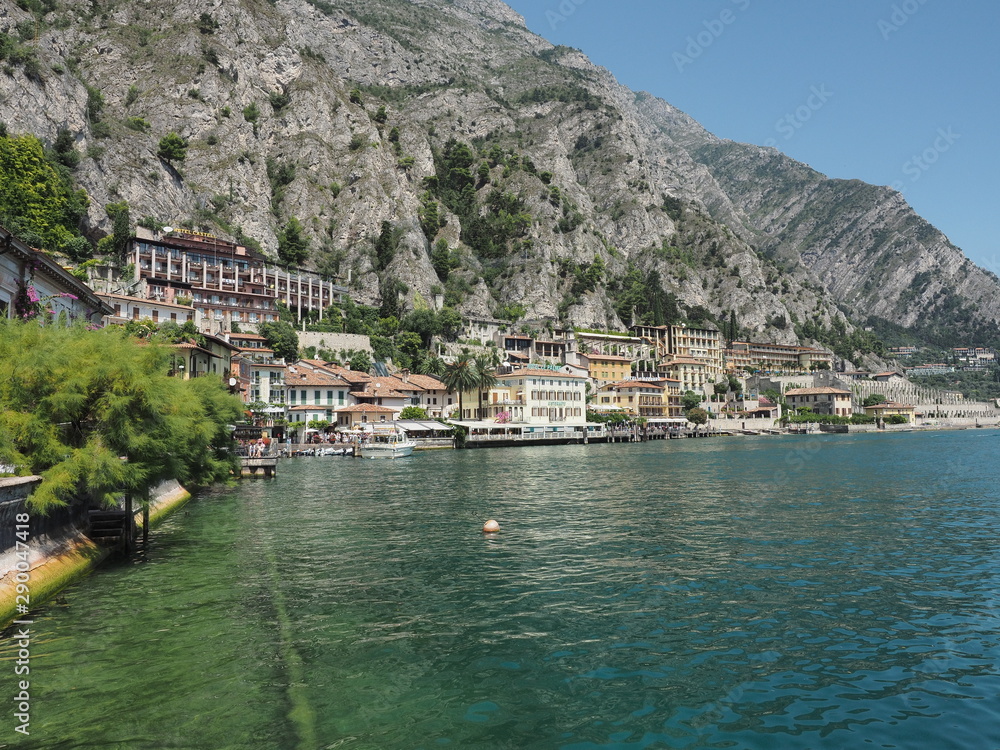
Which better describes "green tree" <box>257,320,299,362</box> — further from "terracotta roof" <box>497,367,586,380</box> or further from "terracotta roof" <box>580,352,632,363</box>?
"terracotta roof" <box>580,352,632,363</box>

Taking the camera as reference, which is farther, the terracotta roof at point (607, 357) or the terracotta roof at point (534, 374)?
the terracotta roof at point (607, 357)

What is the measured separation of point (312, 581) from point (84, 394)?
25.2 feet

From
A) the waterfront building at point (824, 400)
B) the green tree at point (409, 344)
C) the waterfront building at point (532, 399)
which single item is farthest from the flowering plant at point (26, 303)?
the waterfront building at point (824, 400)

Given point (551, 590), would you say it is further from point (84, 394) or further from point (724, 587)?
point (84, 394)

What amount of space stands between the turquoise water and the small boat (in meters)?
42.1

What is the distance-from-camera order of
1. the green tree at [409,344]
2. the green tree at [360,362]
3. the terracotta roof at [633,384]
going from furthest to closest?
the terracotta roof at [633,384]
the green tree at [409,344]
the green tree at [360,362]

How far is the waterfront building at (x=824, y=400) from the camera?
15038 cm

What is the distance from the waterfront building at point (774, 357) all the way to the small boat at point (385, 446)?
386 ft

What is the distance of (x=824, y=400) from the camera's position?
498 ft

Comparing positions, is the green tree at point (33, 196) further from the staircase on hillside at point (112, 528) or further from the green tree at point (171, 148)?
the staircase on hillside at point (112, 528)

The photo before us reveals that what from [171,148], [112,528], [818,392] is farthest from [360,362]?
[818,392]

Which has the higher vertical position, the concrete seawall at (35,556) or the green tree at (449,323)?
the green tree at (449,323)

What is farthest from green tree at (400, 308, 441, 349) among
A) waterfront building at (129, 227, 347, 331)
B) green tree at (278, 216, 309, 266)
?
green tree at (278, 216, 309, 266)

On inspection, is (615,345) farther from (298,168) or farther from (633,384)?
(298,168)
